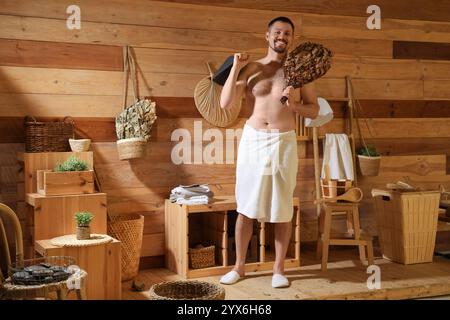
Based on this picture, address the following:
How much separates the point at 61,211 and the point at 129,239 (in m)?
0.57

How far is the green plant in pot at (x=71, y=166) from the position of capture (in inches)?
154

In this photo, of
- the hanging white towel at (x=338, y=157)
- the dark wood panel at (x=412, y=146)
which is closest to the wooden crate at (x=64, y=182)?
the hanging white towel at (x=338, y=157)

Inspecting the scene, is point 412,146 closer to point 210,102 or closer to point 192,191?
point 210,102

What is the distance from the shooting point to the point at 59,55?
425 centimetres

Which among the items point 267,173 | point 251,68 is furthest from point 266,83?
point 267,173

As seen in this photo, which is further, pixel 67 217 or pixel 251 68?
pixel 251 68

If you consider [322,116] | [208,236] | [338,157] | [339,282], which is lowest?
[339,282]

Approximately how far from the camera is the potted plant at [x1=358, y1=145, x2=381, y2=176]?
509 cm

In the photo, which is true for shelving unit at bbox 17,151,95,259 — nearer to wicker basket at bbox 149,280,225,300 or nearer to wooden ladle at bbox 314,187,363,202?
wicker basket at bbox 149,280,225,300

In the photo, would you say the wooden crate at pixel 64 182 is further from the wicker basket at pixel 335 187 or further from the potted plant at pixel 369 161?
the potted plant at pixel 369 161

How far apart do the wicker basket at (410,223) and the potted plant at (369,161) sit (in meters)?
0.35

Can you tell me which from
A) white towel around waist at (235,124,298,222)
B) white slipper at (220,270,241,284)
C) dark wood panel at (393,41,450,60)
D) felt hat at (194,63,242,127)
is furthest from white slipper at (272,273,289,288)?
dark wood panel at (393,41,450,60)

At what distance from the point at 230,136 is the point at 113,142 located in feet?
3.07
